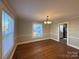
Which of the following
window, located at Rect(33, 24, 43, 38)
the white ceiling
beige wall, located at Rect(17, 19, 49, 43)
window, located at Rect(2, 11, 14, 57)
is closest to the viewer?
window, located at Rect(2, 11, 14, 57)

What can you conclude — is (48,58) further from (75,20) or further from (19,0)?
(75,20)

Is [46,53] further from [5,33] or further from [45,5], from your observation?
[45,5]

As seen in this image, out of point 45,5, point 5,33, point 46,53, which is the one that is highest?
point 45,5

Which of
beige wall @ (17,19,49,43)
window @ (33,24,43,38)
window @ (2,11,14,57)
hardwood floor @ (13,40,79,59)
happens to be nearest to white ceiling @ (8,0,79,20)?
window @ (2,11,14,57)

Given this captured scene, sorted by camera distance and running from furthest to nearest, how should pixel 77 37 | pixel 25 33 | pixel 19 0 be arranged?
1. pixel 25 33
2. pixel 77 37
3. pixel 19 0

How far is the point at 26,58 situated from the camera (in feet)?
11.2

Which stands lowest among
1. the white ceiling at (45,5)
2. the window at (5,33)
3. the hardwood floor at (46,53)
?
the hardwood floor at (46,53)

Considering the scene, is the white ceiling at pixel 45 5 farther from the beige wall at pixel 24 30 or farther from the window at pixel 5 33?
the beige wall at pixel 24 30

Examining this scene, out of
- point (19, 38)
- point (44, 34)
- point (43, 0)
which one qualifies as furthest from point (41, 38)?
point (43, 0)

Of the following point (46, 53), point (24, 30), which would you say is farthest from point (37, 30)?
point (46, 53)

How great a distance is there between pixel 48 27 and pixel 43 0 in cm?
627

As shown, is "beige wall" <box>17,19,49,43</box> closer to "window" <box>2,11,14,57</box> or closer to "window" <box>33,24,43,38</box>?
"window" <box>33,24,43,38</box>

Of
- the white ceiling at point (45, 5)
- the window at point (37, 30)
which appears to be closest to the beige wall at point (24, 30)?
the window at point (37, 30)

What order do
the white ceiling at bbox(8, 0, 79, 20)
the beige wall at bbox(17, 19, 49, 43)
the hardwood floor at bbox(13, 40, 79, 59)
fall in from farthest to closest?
1. the beige wall at bbox(17, 19, 49, 43)
2. the hardwood floor at bbox(13, 40, 79, 59)
3. the white ceiling at bbox(8, 0, 79, 20)
